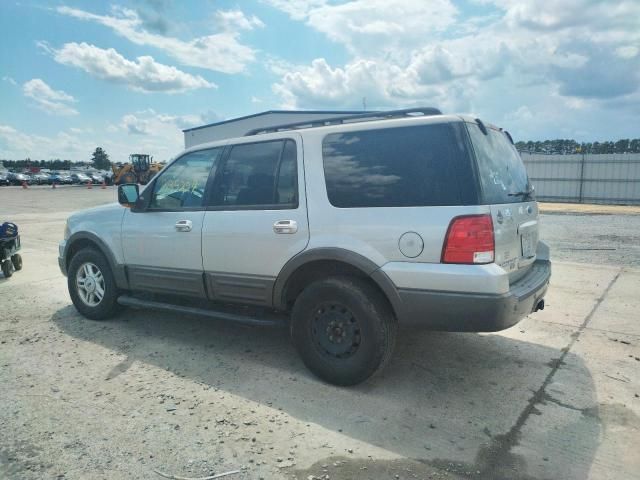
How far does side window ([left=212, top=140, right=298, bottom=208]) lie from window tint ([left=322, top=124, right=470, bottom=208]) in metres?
0.35

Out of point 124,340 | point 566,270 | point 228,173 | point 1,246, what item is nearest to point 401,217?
point 228,173

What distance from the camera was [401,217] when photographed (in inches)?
130

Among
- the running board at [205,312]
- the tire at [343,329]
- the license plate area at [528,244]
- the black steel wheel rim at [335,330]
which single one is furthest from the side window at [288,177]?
the license plate area at [528,244]

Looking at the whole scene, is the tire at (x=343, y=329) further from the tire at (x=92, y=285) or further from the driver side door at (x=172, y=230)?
the tire at (x=92, y=285)

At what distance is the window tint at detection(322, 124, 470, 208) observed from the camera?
10.6 feet

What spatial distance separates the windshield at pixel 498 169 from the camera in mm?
3283

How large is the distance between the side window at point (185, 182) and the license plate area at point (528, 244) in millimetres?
2687

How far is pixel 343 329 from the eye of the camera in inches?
142

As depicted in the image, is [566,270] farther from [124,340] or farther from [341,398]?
[124,340]

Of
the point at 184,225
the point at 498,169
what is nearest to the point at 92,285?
the point at 184,225

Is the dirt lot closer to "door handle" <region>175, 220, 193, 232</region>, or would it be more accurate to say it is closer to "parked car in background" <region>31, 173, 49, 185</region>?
"door handle" <region>175, 220, 193, 232</region>

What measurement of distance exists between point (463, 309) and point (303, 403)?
1287 millimetres

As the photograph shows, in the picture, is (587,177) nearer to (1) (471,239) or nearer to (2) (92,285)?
(1) (471,239)

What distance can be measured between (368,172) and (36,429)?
2.78 m
